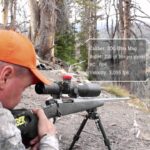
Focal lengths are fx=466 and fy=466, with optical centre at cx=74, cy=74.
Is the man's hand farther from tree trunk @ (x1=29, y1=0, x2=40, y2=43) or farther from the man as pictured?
tree trunk @ (x1=29, y1=0, x2=40, y2=43)

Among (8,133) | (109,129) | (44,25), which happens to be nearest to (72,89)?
(8,133)

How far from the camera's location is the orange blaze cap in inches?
70.7

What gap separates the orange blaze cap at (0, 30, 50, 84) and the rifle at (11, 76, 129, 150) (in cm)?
24

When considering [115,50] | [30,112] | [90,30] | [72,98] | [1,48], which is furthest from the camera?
[90,30]

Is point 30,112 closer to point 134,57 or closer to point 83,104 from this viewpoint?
point 83,104

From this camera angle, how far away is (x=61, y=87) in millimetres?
3133

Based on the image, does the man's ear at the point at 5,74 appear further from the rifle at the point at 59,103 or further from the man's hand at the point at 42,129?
the man's hand at the point at 42,129

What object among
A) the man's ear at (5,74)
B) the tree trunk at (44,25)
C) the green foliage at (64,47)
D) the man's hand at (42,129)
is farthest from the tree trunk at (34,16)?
the man's ear at (5,74)

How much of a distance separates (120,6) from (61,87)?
17860mm

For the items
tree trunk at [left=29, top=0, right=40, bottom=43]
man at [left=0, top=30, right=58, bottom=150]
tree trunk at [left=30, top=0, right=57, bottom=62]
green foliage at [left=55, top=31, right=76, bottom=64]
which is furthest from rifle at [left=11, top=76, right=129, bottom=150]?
green foliage at [left=55, top=31, right=76, bottom=64]

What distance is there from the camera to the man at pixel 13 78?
5.50ft

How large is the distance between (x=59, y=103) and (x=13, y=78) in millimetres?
1390

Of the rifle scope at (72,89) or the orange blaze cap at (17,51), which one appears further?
the rifle scope at (72,89)

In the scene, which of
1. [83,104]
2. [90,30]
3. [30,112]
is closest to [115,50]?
[90,30]
